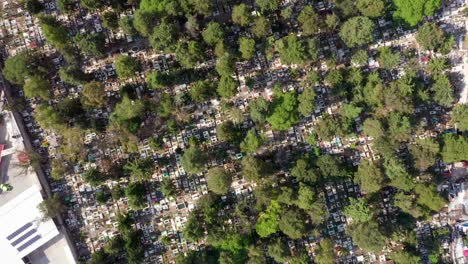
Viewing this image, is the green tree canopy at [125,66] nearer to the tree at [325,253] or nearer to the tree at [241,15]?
the tree at [241,15]

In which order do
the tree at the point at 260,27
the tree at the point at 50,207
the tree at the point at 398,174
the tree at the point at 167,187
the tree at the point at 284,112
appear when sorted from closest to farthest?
1. the tree at the point at 398,174
2. the tree at the point at 284,112
3. the tree at the point at 260,27
4. the tree at the point at 50,207
5. the tree at the point at 167,187

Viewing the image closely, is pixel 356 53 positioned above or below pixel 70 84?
below

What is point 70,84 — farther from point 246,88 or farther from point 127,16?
point 246,88

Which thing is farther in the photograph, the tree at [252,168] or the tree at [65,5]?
the tree at [65,5]

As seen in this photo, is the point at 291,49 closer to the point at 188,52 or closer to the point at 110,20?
the point at 188,52

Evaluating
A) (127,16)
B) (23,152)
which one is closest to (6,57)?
(23,152)

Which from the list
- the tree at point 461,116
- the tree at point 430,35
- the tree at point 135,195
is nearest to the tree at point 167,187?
the tree at point 135,195
